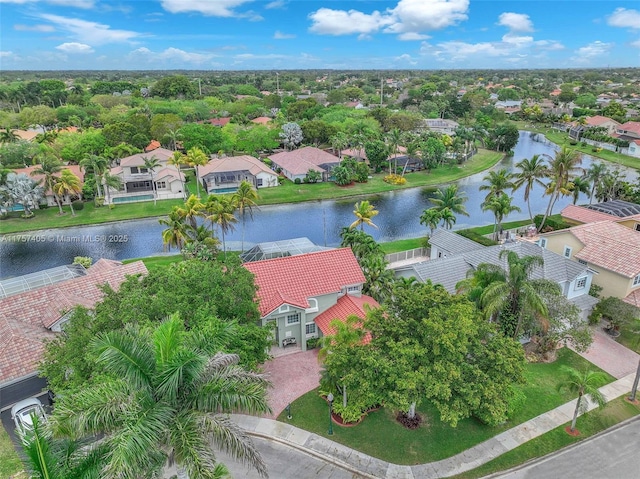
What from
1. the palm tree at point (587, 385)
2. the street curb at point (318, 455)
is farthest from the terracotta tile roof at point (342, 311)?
the palm tree at point (587, 385)

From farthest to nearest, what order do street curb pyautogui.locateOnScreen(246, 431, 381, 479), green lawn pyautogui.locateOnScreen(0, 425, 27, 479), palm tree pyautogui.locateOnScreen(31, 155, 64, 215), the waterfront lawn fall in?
the waterfront lawn < palm tree pyautogui.locateOnScreen(31, 155, 64, 215) < street curb pyautogui.locateOnScreen(246, 431, 381, 479) < green lawn pyautogui.locateOnScreen(0, 425, 27, 479)

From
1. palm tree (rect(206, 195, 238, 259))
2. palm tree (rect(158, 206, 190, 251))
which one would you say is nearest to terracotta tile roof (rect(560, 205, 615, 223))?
→ palm tree (rect(206, 195, 238, 259))

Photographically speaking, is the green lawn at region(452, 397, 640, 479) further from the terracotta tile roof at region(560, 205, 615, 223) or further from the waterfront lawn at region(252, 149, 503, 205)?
the waterfront lawn at region(252, 149, 503, 205)

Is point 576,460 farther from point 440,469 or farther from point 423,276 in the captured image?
point 423,276

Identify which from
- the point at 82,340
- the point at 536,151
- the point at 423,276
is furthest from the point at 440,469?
the point at 536,151

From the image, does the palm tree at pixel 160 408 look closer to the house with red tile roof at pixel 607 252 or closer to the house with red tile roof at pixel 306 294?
the house with red tile roof at pixel 306 294
